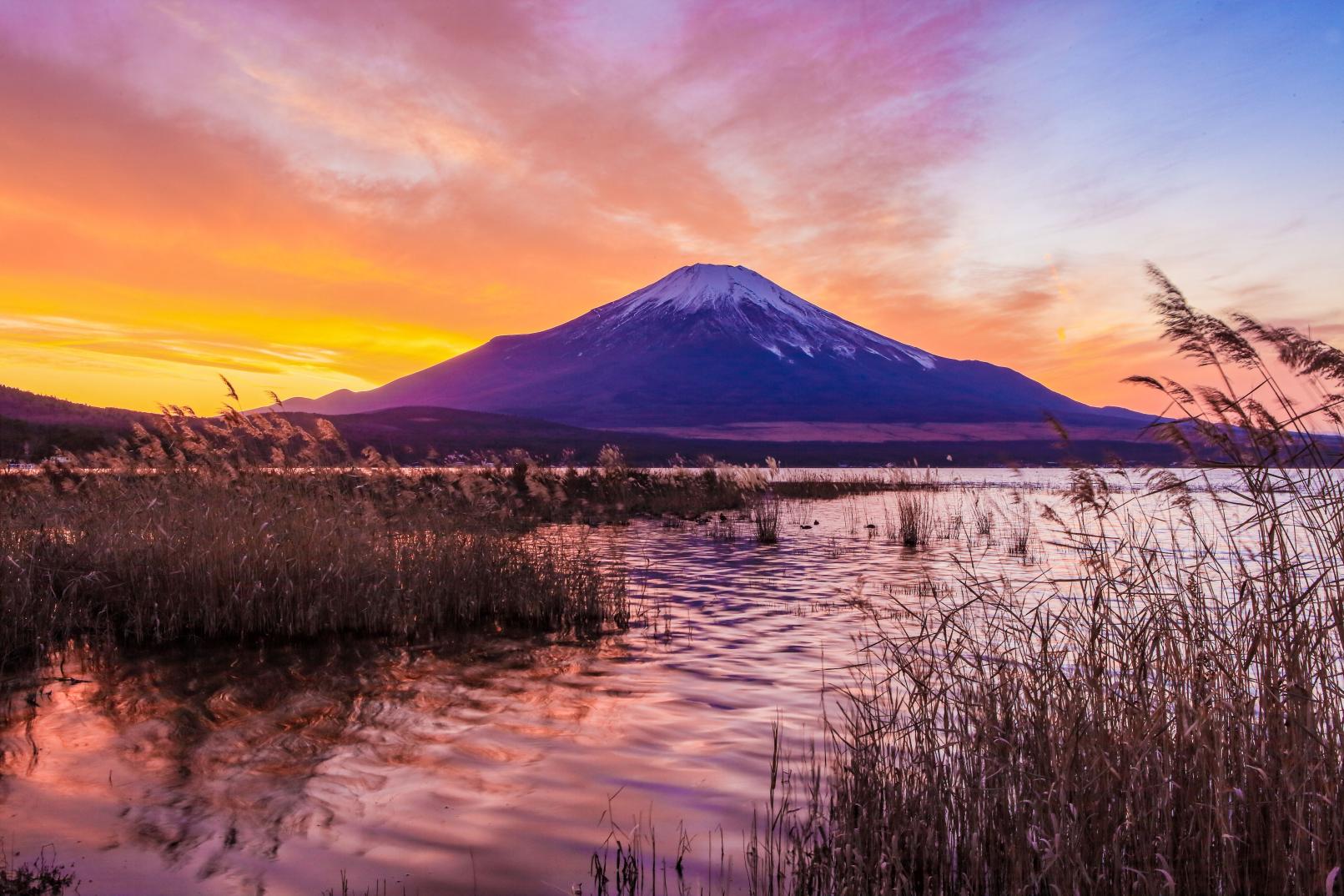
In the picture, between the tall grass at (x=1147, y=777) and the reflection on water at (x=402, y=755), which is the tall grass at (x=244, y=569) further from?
the tall grass at (x=1147, y=777)

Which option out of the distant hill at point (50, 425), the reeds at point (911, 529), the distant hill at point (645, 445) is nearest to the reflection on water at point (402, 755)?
the reeds at point (911, 529)

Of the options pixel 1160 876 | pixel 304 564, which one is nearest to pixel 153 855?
pixel 1160 876

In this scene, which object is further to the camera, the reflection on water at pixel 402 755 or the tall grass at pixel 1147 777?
the reflection on water at pixel 402 755

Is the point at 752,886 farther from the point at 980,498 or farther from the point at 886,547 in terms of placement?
the point at 980,498

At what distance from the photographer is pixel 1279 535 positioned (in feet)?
14.2

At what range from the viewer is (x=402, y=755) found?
588cm

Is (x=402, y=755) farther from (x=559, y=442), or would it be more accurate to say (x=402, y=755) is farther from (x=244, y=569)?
(x=559, y=442)

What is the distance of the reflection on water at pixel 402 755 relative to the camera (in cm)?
437

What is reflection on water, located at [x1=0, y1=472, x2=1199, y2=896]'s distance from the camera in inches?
172

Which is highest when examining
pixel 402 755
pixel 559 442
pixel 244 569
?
pixel 559 442

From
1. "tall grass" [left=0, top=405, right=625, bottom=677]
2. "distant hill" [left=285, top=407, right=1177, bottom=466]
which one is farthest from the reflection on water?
"distant hill" [left=285, top=407, right=1177, bottom=466]

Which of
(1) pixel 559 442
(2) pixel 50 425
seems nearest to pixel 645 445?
(1) pixel 559 442

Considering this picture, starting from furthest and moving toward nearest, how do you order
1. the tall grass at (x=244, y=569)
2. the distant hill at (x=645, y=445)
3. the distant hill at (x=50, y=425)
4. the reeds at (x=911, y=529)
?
the distant hill at (x=645, y=445) < the distant hill at (x=50, y=425) < the reeds at (x=911, y=529) < the tall grass at (x=244, y=569)

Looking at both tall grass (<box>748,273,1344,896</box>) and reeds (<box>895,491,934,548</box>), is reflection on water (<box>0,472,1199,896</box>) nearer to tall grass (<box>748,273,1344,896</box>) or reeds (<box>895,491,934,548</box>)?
tall grass (<box>748,273,1344,896</box>)
